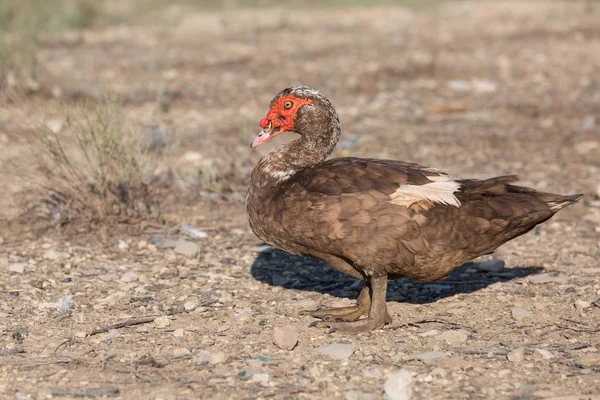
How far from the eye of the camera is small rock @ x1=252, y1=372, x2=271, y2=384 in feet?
14.1

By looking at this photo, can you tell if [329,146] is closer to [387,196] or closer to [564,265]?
[387,196]

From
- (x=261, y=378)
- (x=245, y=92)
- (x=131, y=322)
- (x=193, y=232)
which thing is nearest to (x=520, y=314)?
(x=261, y=378)

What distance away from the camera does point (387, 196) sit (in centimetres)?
493

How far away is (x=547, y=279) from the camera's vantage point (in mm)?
5906

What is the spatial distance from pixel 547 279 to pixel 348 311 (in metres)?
1.49

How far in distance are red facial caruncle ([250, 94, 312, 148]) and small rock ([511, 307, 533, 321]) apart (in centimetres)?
181

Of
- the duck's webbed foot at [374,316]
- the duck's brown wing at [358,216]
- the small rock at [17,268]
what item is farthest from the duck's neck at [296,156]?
the small rock at [17,268]

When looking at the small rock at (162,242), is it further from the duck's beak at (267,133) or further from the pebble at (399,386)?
the pebble at (399,386)

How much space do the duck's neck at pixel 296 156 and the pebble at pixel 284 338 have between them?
1.03 m

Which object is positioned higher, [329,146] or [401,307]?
[329,146]

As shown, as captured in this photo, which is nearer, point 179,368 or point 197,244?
point 179,368

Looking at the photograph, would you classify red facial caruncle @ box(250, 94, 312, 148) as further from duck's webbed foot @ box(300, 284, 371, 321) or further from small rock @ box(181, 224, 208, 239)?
small rock @ box(181, 224, 208, 239)

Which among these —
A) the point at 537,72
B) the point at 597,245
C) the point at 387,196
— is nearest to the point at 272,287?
the point at 387,196

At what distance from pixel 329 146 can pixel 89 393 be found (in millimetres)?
2281
